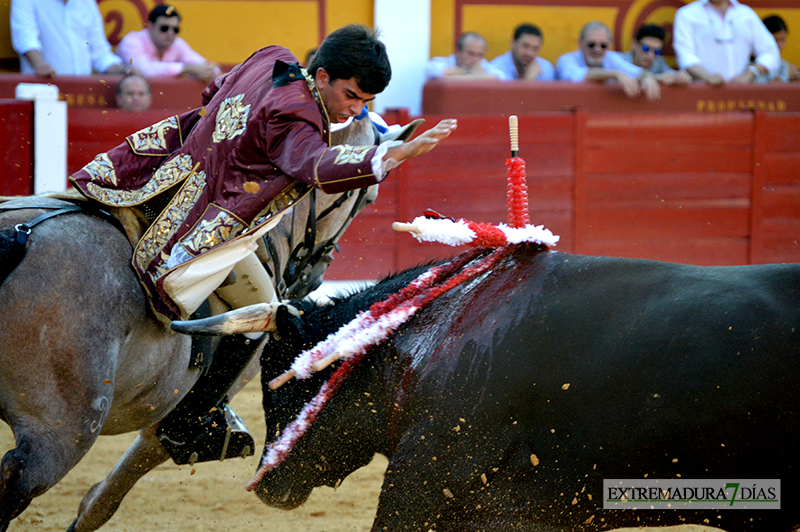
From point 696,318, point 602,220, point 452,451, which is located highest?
point 696,318

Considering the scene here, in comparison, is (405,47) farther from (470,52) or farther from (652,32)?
(652,32)

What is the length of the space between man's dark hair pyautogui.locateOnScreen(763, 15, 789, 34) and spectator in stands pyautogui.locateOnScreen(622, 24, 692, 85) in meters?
1.17

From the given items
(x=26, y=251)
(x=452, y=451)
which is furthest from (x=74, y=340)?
(x=452, y=451)

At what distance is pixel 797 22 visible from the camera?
831cm

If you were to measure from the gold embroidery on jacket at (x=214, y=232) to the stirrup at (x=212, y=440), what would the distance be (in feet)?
2.61

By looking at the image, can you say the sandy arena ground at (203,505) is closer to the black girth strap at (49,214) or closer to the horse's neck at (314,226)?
the horse's neck at (314,226)

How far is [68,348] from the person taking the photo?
2.15 metres

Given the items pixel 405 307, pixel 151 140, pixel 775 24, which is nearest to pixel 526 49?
pixel 775 24

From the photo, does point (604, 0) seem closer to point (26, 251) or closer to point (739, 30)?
point (739, 30)

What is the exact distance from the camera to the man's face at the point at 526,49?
7223 mm

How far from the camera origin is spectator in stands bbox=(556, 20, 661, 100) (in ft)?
23.6

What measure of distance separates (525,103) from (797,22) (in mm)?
3257

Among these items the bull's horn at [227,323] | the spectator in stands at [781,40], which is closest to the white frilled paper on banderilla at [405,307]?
the bull's horn at [227,323]

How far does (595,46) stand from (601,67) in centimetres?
20
